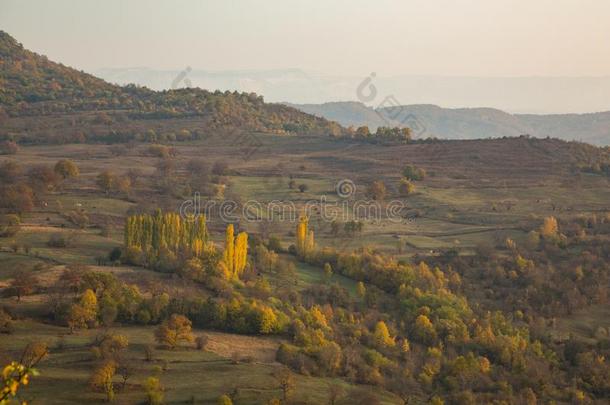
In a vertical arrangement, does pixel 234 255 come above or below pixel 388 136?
below

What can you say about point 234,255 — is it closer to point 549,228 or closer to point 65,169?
point 549,228

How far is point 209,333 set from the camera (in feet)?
195

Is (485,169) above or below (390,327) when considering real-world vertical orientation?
above

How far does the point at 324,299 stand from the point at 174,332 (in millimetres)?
21889

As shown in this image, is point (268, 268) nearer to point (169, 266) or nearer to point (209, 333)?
point (169, 266)

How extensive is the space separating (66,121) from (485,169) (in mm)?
105396

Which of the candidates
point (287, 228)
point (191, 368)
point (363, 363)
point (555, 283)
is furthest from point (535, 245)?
point (191, 368)

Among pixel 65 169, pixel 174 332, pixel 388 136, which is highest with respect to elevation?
pixel 388 136

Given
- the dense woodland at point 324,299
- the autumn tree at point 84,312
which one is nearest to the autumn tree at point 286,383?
the dense woodland at point 324,299

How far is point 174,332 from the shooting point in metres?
53.8

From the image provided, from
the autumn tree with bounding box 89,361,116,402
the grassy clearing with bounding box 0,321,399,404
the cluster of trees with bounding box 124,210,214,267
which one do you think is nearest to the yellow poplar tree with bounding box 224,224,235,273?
the cluster of trees with bounding box 124,210,214,267

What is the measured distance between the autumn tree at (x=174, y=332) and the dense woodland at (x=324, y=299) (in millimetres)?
188

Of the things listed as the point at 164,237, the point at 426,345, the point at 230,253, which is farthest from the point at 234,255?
the point at 426,345

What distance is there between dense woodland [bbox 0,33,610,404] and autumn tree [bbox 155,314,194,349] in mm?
188
